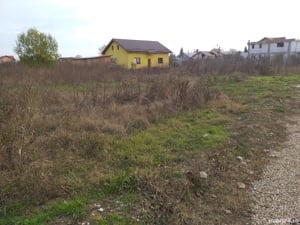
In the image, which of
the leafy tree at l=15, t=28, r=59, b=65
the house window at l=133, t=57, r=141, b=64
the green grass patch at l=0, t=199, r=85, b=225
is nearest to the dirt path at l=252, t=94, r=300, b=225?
the green grass patch at l=0, t=199, r=85, b=225

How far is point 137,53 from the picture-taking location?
31609 mm

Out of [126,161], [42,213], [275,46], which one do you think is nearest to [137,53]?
[275,46]

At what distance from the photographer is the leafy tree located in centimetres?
2248

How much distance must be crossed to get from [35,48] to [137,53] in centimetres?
1220

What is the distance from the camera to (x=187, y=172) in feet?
12.4

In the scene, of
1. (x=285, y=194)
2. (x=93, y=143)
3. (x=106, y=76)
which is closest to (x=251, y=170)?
(x=285, y=194)

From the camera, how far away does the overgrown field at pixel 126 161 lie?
2910mm

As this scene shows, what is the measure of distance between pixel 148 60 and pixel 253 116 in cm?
2680

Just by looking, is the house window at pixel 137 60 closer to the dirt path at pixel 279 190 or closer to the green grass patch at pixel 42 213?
the dirt path at pixel 279 190

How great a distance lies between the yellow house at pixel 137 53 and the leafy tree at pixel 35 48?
8.82 metres

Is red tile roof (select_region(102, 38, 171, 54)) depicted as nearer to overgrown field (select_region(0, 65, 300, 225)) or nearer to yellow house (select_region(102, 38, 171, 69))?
yellow house (select_region(102, 38, 171, 69))

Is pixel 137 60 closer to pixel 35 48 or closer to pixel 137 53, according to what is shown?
pixel 137 53

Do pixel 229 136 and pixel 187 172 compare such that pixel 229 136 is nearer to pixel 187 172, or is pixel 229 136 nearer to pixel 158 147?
pixel 158 147

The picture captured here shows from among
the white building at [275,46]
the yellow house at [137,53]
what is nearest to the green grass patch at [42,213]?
the yellow house at [137,53]
